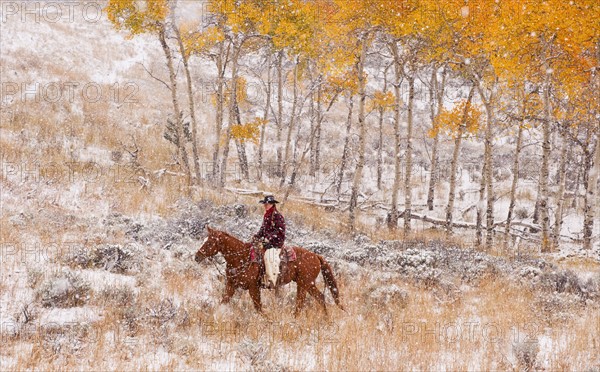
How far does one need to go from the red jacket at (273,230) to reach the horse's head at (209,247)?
29.0 inches

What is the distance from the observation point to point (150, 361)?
19.0 ft

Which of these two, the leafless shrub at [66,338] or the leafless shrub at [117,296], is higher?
the leafless shrub at [117,296]

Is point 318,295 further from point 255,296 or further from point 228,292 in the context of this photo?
point 228,292

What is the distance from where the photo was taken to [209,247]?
7926 mm

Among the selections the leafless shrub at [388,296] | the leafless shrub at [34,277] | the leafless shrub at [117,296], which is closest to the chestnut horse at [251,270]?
the leafless shrub at [388,296]

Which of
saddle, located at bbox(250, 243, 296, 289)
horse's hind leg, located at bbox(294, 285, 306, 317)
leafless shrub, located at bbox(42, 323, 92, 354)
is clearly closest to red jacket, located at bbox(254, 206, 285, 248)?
saddle, located at bbox(250, 243, 296, 289)

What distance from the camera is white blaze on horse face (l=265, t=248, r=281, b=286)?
770cm

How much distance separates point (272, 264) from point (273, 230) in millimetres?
605

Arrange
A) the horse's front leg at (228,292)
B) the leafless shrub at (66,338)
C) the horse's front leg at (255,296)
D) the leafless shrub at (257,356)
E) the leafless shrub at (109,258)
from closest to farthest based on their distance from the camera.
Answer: the leafless shrub at (66,338) < the leafless shrub at (257,356) < the horse's front leg at (255,296) < the horse's front leg at (228,292) < the leafless shrub at (109,258)

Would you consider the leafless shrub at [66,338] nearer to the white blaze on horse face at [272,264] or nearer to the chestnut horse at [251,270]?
the chestnut horse at [251,270]

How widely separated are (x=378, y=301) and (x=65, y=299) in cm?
544

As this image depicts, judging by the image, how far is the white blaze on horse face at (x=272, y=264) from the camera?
303 inches

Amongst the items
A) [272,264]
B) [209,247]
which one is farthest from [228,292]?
[272,264]

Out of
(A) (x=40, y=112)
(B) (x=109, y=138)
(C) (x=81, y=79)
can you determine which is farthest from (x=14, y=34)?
(B) (x=109, y=138)
